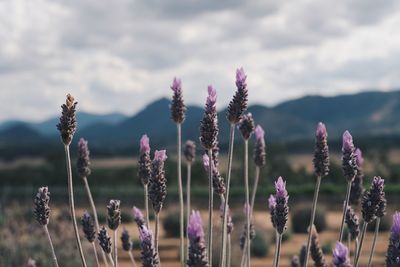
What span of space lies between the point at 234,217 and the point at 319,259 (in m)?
16.8

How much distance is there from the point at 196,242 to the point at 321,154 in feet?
6.34

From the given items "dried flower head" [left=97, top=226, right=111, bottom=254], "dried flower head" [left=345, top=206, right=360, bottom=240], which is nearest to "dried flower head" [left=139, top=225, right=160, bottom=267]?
"dried flower head" [left=97, top=226, right=111, bottom=254]

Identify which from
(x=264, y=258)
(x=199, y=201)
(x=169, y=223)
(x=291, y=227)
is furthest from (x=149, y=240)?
(x=199, y=201)

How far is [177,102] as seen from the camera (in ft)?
15.5

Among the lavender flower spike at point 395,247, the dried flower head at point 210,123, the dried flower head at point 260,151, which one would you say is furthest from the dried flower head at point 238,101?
the dried flower head at point 260,151

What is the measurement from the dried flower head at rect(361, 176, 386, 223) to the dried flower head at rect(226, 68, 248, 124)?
95cm

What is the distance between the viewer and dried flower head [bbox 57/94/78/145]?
12.6 feet

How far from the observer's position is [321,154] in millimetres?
4266

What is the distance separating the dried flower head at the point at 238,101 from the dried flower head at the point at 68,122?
95 cm

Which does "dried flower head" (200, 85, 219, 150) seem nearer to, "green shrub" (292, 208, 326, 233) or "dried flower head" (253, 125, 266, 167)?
"dried flower head" (253, 125, 266, 167)

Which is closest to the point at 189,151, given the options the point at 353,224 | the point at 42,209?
the point at 353,224

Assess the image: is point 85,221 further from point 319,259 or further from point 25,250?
point 25,250

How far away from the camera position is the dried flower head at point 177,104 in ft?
15.5

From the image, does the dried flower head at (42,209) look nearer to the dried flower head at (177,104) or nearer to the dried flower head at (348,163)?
the dried flower head at (177,104)
